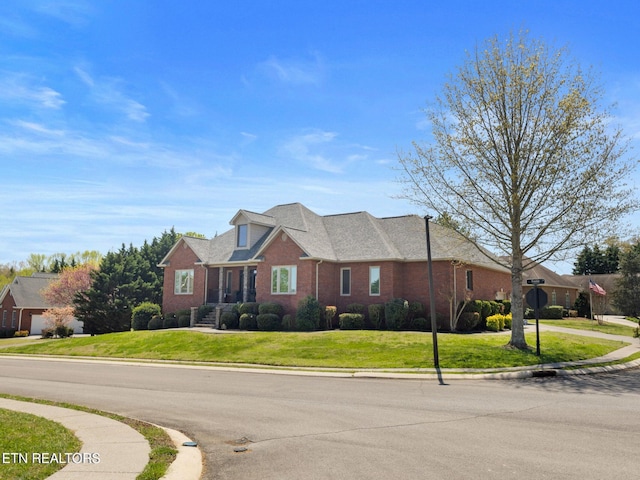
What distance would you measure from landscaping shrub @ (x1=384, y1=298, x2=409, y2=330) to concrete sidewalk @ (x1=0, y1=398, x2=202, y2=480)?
909 inches

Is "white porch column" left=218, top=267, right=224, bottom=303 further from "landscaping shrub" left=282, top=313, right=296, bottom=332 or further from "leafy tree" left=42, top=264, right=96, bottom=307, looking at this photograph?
"leafy tree" left=42, top=264, right=96, bottom=307

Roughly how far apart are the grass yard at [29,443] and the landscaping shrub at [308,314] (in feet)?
73.1

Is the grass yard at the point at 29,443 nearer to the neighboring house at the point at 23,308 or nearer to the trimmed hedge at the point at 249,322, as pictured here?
the trimmed hedge at the point at 249,322

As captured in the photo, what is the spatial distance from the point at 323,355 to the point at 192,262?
2042 centimetres

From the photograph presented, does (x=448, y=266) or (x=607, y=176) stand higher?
(x=607, y=176)

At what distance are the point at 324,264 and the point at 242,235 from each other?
8.28 metres

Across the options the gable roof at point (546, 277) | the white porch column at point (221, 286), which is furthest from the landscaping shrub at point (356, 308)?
the gable roof at point (546, 277)

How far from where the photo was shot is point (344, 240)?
38.4 meters

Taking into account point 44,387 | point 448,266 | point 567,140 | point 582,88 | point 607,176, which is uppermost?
point 582,88

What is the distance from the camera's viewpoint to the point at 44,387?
16.8 m

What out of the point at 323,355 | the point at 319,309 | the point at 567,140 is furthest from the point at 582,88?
the point at 319,309

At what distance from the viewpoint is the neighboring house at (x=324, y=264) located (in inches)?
1346

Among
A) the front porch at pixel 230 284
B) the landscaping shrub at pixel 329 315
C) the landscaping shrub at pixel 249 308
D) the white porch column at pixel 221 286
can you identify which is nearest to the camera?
the landscaping shrub at pixel 329 315

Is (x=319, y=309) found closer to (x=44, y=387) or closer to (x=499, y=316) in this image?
(x=499, y=316)
